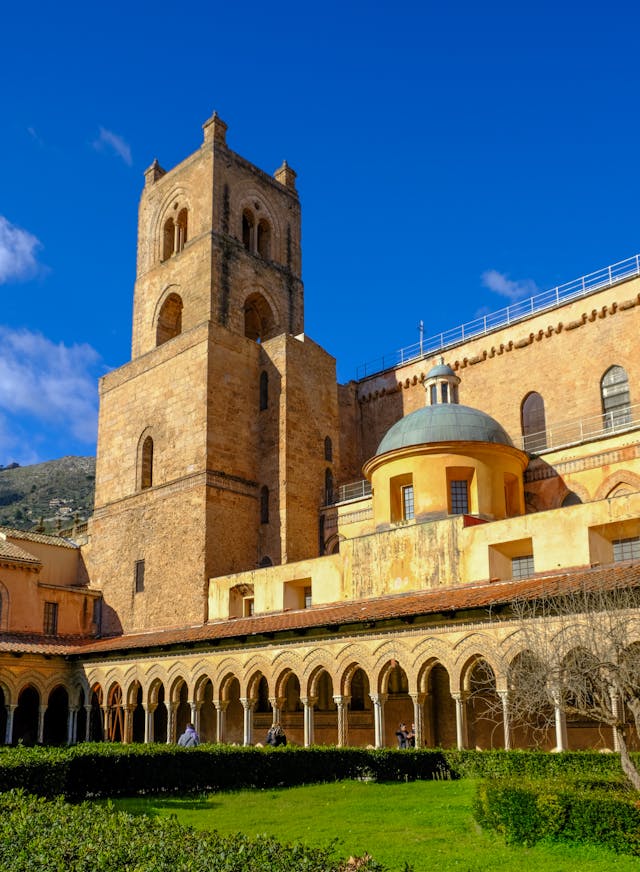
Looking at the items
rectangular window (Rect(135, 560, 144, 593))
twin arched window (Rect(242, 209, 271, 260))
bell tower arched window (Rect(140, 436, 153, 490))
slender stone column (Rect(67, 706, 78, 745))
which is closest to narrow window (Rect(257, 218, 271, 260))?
twin arched window (Rect(242, 209, 271, 260))

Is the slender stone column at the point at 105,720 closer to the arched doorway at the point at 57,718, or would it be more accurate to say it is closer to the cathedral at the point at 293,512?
the cathedral at the point at 293,512

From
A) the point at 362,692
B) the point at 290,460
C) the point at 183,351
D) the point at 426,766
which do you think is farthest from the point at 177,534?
the point at 426,766

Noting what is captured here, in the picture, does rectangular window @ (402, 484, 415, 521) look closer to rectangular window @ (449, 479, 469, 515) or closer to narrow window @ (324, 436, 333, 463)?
rectangular window @ (449, 479, 469, 515)

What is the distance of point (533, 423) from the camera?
1282 inches

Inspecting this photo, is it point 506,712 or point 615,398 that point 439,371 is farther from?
point 506,712

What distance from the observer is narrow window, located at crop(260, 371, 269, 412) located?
35.5 m

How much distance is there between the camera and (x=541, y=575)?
22000 mm

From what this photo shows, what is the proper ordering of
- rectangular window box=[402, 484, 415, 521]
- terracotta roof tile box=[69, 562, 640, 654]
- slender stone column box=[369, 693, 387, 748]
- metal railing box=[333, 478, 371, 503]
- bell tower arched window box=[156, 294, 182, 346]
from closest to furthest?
terracotta roof tile box=[69, 562, 640, 654] < slender stone column box=[369, 693, 387, 748] < rectangular window box=[402, 484, 415, 521] < metal railing box=[333, 478, 371, 503] < bell tower arched window box=[156, 294, 182, 346]

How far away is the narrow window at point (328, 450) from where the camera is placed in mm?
35812

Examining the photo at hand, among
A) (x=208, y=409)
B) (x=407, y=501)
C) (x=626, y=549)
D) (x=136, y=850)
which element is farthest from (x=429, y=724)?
(x=136, y=850)

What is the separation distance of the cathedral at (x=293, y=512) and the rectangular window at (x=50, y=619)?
10.1 inches

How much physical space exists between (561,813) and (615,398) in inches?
854

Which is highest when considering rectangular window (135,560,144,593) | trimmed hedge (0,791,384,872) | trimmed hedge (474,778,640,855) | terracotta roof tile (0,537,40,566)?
terracotta roof tile (0,537,40,566)

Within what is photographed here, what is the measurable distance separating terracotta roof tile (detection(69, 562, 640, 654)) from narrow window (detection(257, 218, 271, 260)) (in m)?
17.8
